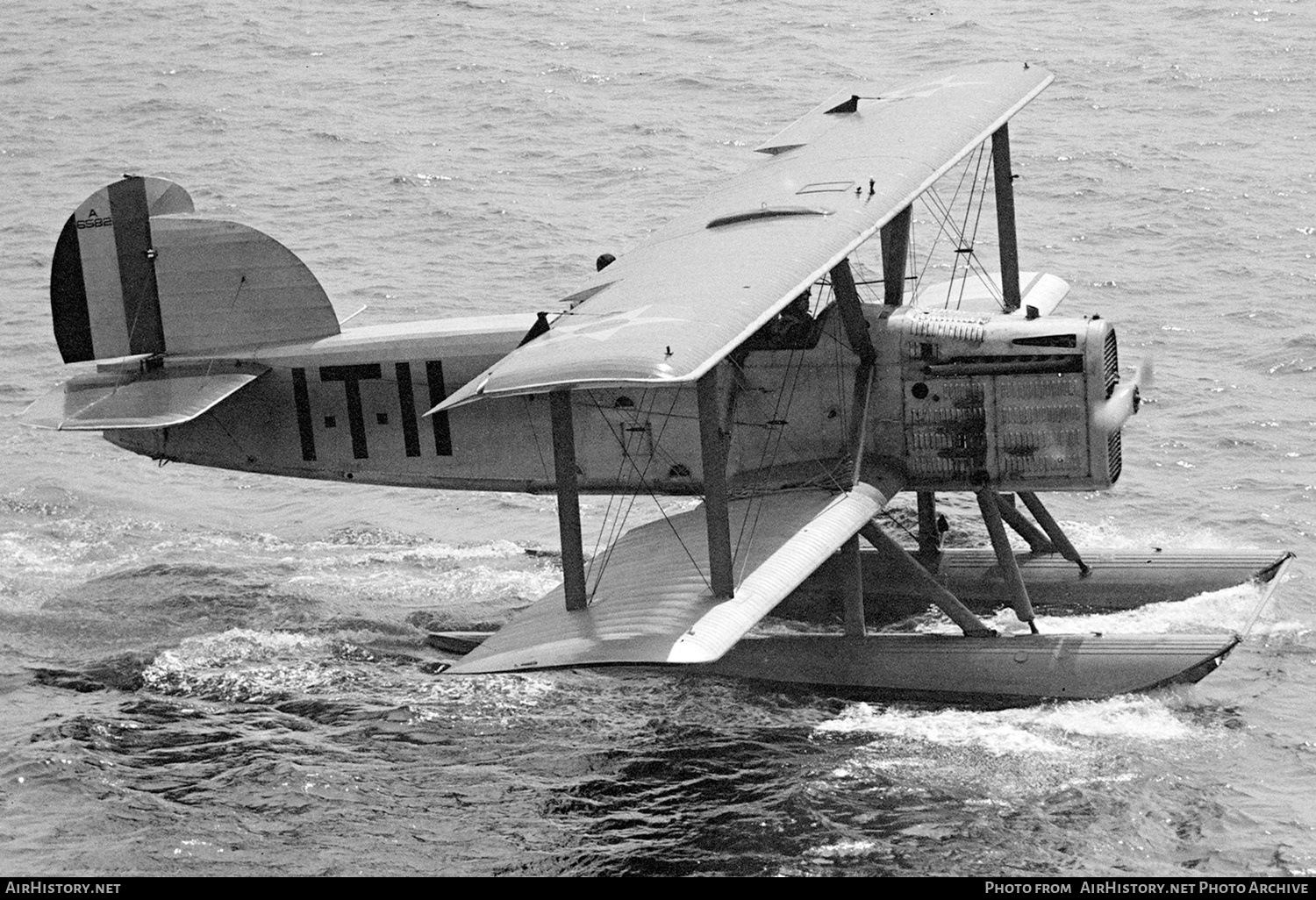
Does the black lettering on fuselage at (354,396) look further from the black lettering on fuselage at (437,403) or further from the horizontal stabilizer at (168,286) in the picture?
the black lettering on fuselage at (437,403)

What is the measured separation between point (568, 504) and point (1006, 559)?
14.0 feet

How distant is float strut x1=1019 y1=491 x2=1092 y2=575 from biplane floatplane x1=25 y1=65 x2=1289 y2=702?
26 millimetres

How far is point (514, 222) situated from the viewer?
28.9 m

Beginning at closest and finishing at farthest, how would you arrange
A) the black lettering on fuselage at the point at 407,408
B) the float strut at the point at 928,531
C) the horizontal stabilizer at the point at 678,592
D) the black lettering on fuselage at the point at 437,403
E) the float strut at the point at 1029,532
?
the horizontal stabilizer at the point at 678,592
the black lettering on fuselage at the point at 437,403
the black lettering on fuselage at the point at 407,408
the float strut at the point at 1029,532
the float strut at the point at 928,531

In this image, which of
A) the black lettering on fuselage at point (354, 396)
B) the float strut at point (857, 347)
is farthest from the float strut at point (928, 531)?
the black lettering on fuselage at point (354, 396)

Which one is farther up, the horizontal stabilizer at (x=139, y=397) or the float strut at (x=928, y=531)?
the horizontal stabilizer at (x=139, y=397)

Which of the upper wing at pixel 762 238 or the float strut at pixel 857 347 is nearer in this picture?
the upper wing at pixel 762 238

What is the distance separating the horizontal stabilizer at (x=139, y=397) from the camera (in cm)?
1633

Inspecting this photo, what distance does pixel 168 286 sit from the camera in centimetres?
1758

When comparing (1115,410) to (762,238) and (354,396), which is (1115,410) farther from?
(354,396)

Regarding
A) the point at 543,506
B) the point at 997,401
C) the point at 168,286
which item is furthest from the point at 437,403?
the point at 997,401

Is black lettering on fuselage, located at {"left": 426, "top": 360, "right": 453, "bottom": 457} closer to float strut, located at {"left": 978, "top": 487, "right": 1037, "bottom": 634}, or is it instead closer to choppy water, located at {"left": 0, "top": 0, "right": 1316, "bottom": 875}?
choppy water, located at {"left": 0, "top": 0, "right": 1316, "bottom": 875}

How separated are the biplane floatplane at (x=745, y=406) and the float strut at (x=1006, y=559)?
3 centimetres

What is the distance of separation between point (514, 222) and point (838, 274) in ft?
47.6
